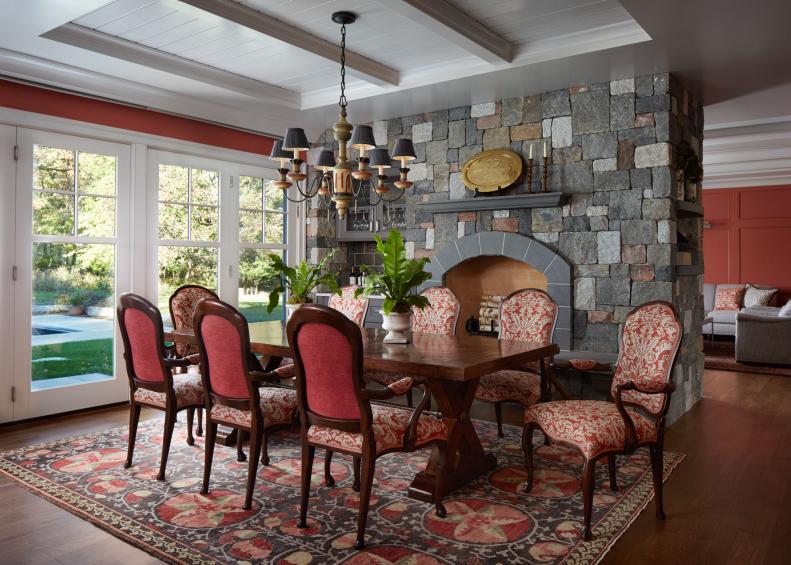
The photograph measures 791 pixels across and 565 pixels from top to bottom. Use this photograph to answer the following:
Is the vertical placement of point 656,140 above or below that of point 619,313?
above

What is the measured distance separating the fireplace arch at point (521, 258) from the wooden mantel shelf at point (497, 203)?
0.77ft

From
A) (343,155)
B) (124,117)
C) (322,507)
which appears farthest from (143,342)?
(124,117)

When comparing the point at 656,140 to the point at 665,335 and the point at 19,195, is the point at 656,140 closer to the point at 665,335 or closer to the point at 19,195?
the point at 665,335

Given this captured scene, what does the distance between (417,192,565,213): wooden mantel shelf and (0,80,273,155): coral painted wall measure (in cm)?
189

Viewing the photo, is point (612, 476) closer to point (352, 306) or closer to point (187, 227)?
point (352, 306)

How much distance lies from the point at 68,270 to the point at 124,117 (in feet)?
4.32

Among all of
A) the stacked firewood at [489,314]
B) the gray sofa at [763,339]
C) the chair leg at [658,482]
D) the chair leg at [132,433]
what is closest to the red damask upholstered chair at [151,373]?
the chair leg at [132,433]

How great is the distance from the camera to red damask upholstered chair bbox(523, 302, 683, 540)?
2750 millimetres

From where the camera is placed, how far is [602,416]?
286 cm

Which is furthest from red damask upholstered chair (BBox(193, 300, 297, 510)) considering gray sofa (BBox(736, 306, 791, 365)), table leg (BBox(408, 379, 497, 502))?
gray sofa (BBox(736, 306, 791, 365))

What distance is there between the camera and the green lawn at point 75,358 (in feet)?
15.5

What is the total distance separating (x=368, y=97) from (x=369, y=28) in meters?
1.20

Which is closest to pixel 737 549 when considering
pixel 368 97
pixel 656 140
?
pixel 656 140

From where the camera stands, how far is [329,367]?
2.64 m
